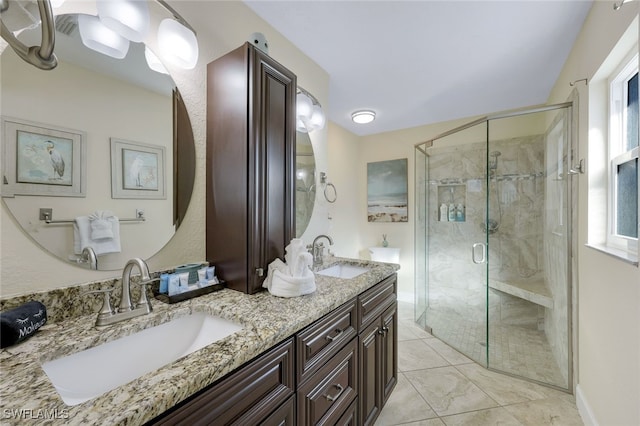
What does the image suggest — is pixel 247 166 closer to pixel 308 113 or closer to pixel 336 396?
pixel 308 113

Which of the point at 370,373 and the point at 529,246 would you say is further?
the point at 529,246

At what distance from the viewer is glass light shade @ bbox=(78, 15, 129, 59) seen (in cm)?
91

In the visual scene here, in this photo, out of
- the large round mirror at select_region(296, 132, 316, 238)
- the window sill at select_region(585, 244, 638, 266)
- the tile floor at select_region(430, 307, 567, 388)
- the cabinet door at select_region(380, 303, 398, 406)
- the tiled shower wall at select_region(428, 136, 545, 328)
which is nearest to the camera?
the window sill at select_region(585, 244, 638, 266)

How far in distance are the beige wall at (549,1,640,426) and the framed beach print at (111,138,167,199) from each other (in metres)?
2.10

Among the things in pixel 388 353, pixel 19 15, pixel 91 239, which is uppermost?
pixel 19 15

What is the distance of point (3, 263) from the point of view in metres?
0.75

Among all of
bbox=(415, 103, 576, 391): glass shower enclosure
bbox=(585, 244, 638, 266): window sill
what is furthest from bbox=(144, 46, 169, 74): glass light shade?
bbox=(415, 103, 576, 391): glass shower enclosure

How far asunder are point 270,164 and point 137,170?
0.56 m

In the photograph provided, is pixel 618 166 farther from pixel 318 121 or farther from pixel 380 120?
pixel 380 120

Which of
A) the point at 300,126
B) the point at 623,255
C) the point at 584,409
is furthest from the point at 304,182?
the point at 584,409

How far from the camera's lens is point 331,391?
109 cm

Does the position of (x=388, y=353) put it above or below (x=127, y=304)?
below

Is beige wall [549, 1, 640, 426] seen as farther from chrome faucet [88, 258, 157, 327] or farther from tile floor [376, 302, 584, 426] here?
chrome faucet [88, 258, 157, 327]

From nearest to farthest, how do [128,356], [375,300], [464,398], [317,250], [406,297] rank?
[128,356] < [375,300] < [464,398] < [317,250] < [406,297]
